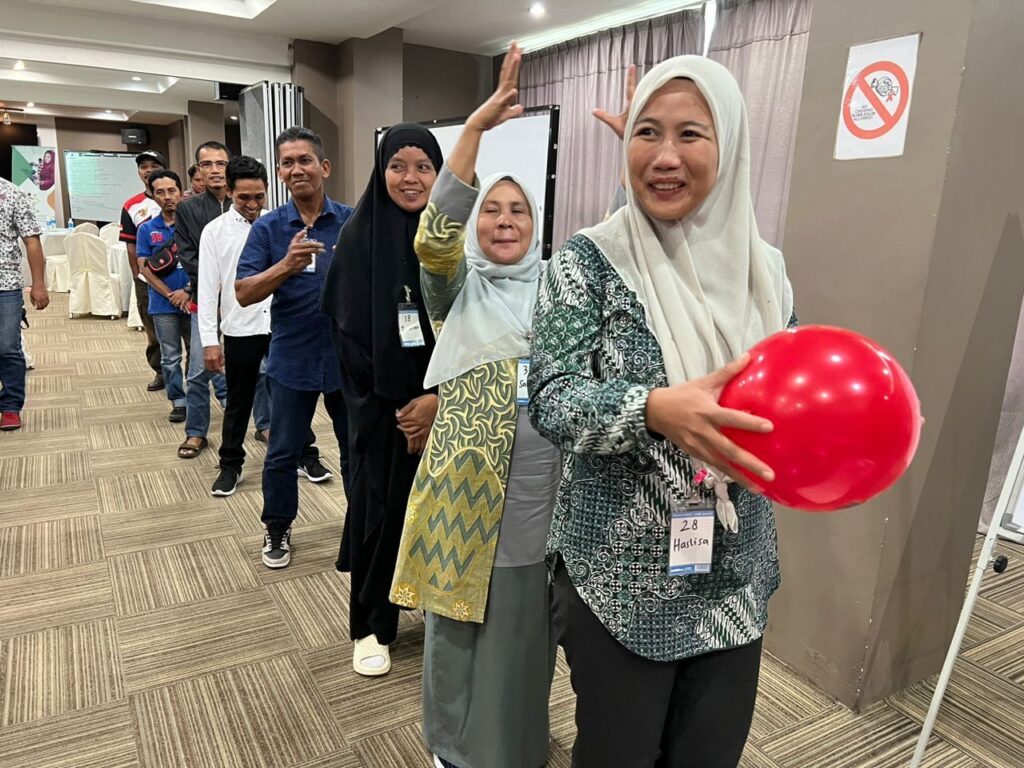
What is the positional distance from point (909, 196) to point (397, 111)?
16.2ft

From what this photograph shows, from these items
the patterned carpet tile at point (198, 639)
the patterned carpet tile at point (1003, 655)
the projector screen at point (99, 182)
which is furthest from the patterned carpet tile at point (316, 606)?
the projector screen at point (99, 182)

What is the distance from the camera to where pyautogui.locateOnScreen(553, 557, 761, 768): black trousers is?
1006 mm

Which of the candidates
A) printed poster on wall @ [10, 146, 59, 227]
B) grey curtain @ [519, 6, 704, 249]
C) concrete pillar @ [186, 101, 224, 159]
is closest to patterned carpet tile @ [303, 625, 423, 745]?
grey curtain @ [519, 6, 704, 249]

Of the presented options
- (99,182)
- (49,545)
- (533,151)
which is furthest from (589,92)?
(99,182)

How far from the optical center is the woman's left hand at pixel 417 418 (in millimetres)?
1777

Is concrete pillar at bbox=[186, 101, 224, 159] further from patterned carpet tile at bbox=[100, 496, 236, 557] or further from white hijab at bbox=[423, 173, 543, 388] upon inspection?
white hijab at bbox=[423, 173, 543, 388]

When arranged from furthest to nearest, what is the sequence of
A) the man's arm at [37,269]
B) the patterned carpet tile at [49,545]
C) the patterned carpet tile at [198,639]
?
the man's arm at [37,269] → the patterned carpet tile at [49,545] → the patterned carpet tile at [198,639]

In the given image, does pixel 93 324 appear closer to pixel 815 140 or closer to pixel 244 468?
pixel 244 468

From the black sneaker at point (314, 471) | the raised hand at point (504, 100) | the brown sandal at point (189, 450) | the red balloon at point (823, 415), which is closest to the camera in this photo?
the red balloon at point (823, 415)

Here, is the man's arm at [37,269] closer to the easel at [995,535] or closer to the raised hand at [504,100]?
the raised hand at [504,100]

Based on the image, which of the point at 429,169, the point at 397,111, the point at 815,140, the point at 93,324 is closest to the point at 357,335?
the point at 429,169

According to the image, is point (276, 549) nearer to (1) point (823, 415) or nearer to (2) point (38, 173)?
(1) point (823, 415)

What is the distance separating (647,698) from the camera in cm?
101

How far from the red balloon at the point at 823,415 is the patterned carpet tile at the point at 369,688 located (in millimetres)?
1490
